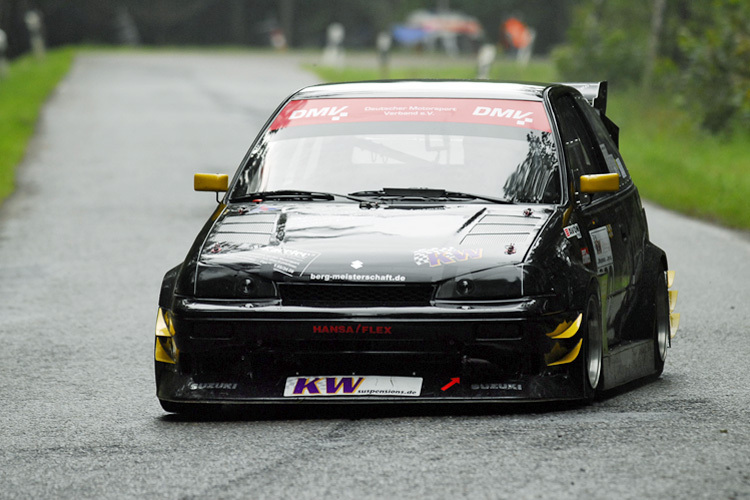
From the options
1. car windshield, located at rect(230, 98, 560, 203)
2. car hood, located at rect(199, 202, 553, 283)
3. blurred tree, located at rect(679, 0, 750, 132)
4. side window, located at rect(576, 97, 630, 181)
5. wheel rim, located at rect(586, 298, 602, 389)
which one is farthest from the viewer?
blurred tree, located at rect(679, 0, 750, 132)

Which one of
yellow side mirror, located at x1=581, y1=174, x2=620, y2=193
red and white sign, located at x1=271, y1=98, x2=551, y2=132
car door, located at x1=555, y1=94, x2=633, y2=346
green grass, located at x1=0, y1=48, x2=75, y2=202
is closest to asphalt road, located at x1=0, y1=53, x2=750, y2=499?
car door, located at x1=555, y1=94, x2=633, y2=346

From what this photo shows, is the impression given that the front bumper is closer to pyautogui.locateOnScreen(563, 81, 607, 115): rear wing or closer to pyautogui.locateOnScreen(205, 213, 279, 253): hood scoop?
pyautogui.locateOnScreen(205, 213, 279, 253): hood scoop

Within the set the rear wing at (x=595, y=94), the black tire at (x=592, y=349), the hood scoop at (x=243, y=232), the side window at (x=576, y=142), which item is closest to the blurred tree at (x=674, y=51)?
the rear wing at (x=595, y=94)

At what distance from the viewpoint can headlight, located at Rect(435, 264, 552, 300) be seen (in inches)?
246

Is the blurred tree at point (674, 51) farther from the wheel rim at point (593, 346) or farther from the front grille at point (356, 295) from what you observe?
the front grille at point (356, 295)

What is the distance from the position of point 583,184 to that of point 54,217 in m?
10.3

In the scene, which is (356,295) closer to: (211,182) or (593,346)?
(593,346)

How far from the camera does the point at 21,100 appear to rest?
29609mm

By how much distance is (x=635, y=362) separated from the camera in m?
7.41

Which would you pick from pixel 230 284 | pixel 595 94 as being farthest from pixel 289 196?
pixel 595 94

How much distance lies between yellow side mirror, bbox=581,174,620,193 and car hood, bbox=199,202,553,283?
251 millimetres

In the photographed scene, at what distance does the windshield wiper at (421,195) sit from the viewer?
23.2 feet

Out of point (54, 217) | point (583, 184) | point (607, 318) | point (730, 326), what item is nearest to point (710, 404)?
point (607, 318)

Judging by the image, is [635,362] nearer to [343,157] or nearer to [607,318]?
[607,318]
